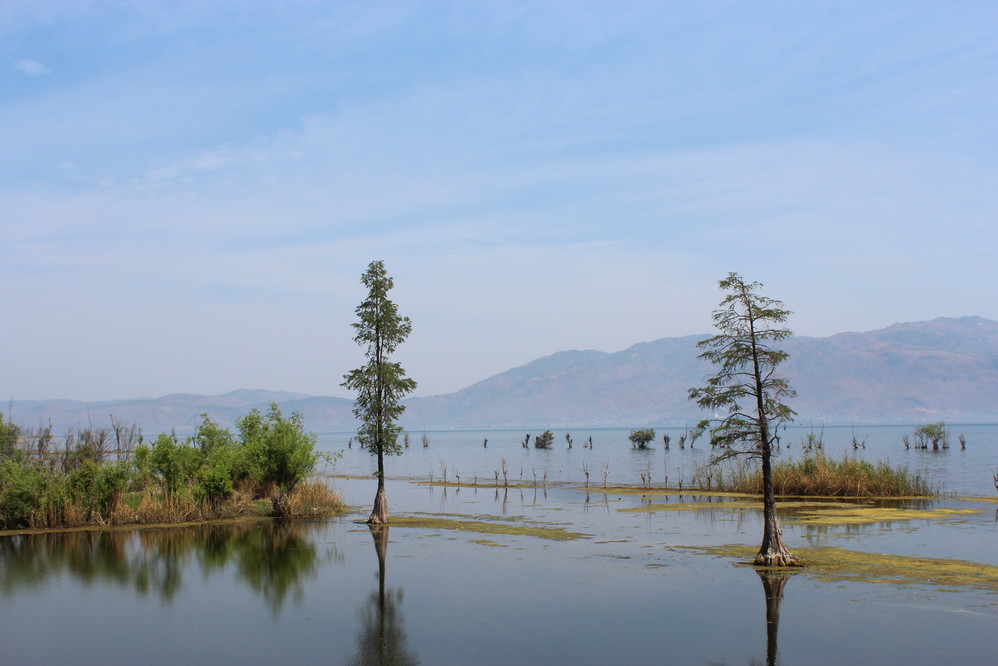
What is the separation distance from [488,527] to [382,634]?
1858 cm

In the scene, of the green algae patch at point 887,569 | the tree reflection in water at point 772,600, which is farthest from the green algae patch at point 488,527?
the tree reflection in water at point 772,600

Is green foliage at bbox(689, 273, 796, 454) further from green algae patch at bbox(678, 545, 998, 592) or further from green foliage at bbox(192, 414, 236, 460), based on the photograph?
green foliage at bbox(192, 414, 236, 460)

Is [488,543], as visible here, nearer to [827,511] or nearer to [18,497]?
[827,511]

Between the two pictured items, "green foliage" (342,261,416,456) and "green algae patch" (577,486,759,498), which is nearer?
"green foliage" (342,261,416,456)

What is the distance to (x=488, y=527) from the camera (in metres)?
34.8

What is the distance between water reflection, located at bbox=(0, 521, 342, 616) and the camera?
22.0 meters

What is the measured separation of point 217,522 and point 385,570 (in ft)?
52.7

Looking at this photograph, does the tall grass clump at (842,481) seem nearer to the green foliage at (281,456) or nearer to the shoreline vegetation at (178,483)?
the shoreline vegetation at (178,483)

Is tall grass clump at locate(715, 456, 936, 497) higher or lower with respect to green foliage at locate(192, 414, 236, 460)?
lower

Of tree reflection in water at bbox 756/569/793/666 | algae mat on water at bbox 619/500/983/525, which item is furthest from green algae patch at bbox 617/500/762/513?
tree reflection in water at bbox 756/569/793/666

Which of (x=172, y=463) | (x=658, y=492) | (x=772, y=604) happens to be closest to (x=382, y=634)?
(x=772, y=604)

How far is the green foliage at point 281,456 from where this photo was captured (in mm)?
39781

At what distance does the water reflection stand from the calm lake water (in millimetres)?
123

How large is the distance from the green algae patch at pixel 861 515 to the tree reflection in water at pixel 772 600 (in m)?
12.6
